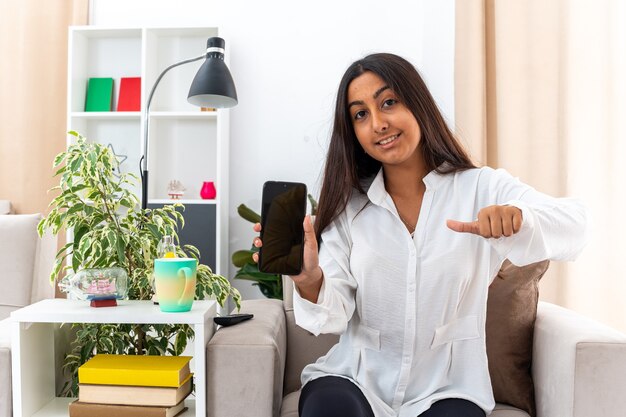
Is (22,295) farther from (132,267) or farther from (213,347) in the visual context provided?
(213,347)

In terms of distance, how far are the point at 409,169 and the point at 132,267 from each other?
32.1 inches

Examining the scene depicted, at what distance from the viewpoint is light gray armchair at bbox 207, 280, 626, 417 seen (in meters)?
1.20

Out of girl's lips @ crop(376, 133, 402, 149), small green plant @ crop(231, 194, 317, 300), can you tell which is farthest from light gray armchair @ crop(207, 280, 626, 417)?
small green plant @ crop(231, 194, 317, 300)

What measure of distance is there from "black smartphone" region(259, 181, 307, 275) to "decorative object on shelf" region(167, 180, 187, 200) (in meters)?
1.97

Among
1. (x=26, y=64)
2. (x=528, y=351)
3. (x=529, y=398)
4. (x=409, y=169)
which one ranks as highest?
(x=26, y=64)

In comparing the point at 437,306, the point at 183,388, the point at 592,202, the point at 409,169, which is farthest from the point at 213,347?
the point at 592,202

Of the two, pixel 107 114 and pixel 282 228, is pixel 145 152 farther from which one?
pixel 107 114

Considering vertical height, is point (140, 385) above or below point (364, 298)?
below

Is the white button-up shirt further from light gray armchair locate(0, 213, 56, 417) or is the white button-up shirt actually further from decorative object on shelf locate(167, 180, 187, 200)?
decorative object on shelf locate(167, 180, 187, 200)

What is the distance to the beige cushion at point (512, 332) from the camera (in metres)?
1.45

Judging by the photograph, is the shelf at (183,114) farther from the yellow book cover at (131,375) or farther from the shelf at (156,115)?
the yellow book cover at (131,375)

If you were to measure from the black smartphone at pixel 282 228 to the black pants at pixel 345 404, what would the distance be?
0.26 meters

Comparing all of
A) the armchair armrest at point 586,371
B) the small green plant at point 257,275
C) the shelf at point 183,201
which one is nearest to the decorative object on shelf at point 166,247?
the armchair armrest at point 586,371

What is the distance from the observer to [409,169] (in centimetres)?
146
